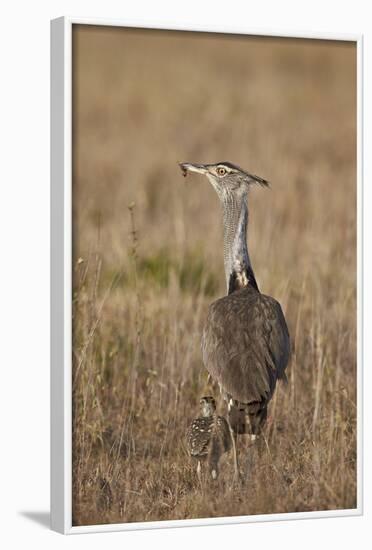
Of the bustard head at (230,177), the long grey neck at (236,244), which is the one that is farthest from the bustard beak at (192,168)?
the long grey neck at (236,244)

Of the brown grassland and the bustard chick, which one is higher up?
the brown grassland

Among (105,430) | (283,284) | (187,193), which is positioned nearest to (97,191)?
(187,193)

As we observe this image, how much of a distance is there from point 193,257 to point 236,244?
106 inches

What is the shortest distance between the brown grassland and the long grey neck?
1.95 feet

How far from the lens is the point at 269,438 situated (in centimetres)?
781

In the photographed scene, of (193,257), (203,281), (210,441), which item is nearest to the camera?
(210,441)

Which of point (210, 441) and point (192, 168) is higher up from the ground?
point (192, 168)

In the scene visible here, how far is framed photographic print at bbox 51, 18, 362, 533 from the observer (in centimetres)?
719

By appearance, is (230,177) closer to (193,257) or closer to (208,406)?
(208,406)

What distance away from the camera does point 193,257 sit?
33.9 feet

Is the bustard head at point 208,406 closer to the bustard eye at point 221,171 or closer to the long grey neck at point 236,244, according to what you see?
the long grey neck at point 236,244

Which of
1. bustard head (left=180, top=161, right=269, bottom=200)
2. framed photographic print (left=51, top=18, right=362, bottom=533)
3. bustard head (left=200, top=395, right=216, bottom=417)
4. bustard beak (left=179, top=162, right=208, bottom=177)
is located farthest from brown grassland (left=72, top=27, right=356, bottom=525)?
bustard head (left=180, top=161, right=269, bottom=200)

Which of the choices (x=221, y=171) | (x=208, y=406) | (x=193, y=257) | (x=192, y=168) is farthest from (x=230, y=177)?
(x=193, y=257)

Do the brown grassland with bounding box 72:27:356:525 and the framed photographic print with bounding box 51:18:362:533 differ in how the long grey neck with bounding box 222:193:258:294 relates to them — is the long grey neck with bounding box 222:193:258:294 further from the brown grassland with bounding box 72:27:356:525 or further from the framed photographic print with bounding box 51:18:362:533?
the brown grassland with bounding box 72:27:356:525
